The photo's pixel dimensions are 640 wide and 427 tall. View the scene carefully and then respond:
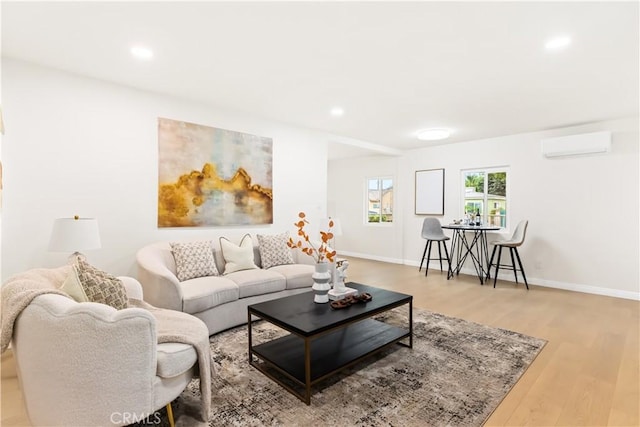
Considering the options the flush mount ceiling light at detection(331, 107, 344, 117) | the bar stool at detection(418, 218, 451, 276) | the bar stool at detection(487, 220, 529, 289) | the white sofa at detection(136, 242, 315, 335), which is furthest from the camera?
the bar stool at detection(418, 218, 451, 276)

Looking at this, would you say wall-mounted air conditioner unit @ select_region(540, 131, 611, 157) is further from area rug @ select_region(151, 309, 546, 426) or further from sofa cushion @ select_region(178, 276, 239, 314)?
sofa cushion @ select_region(178, 276, 239, 314)

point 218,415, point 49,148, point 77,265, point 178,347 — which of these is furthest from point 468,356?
point 49,148

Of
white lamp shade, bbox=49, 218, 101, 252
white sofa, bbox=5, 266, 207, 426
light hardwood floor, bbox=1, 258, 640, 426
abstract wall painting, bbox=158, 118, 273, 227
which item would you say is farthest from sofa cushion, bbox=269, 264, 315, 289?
white sofa, bbox=5, 266, 207, 426

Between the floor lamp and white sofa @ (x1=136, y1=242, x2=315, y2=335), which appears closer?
the floor lamp

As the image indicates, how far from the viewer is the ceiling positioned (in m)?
2.09

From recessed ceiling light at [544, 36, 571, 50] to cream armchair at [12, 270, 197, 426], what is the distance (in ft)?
10.6

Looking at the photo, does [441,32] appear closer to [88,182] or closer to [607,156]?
[88,182]

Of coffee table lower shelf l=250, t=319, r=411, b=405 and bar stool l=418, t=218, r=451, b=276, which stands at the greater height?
bar stool l=418, t=218, r=451, b=276

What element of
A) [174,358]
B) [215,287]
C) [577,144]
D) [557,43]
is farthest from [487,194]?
[174,358]

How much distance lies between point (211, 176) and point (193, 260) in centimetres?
113

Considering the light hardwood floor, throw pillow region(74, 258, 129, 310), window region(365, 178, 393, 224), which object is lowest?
the light hardwood floor

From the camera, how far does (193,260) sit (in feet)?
10.9

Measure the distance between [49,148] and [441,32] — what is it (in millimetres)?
3454

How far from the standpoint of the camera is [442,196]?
249 inches
